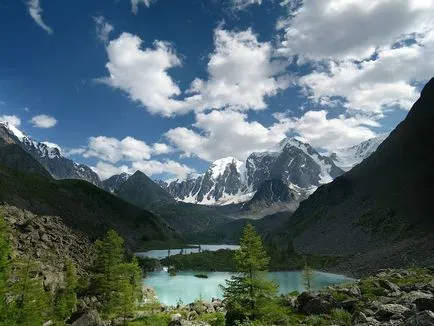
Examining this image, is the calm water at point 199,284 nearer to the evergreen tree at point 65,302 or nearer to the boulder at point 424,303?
the evergreen tree at point 65,302

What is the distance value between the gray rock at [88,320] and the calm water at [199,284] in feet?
166

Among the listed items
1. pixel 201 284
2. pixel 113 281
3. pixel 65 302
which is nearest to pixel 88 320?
pixel 65 302

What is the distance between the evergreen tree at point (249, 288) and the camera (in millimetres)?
43438

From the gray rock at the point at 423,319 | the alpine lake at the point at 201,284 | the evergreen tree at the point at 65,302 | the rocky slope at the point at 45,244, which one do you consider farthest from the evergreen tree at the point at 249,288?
the alpine lake at the point at 201,284

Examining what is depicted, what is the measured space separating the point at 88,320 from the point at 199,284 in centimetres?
9467

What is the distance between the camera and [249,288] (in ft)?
147

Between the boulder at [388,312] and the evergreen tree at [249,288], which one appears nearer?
the boulder at [388,312]

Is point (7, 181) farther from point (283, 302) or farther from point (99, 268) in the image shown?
point (283, 302)

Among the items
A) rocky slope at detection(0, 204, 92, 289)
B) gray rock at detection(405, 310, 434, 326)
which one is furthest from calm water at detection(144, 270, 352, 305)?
gray rock at detection(405, 310, 434, 326)

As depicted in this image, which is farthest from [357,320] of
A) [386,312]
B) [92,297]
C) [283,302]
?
[92,297]

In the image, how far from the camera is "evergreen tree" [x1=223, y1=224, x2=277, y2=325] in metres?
43.4

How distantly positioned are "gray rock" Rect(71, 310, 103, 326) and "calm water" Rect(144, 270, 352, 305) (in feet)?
166

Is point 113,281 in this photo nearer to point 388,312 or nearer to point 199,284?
point 388,312

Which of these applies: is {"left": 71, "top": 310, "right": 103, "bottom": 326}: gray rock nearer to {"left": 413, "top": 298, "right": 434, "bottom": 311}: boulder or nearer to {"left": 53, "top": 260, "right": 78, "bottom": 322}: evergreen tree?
{"left": 53, "top": 260, "right": 78, "bottom": 322}: evergreen tree
